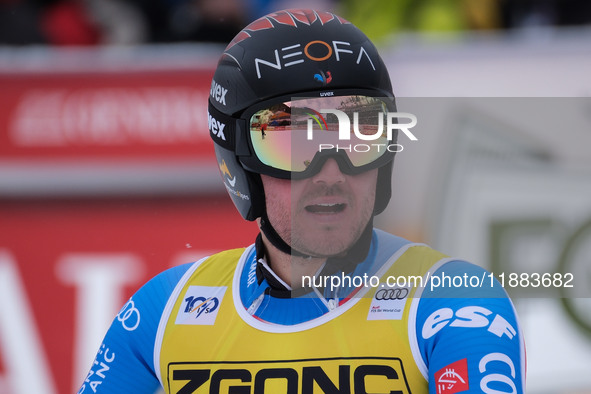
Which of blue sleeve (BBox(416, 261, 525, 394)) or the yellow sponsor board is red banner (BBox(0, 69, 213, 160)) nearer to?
the yellow sponsor board

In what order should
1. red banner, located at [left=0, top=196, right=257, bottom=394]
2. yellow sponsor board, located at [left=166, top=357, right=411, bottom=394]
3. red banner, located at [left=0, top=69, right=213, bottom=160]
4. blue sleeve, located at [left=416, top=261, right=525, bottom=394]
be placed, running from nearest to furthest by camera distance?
blue sleeve, located at [left=416, top=261, right=525, bottom=394] < yellow sponsor board, located at [left=166, top=357, right=411, bottom=394] < red banner, located at [left=0, top=196, right=257, bottom=394] < red banner, located at [left=0, top=69, right=213, bottom=160]

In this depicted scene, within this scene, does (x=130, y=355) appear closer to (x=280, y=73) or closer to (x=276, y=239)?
(x=276, y=239)

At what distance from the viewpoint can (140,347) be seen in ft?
8.78

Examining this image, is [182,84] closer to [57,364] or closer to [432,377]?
Answer: [57,364]

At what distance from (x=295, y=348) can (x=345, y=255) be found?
11.7 inches

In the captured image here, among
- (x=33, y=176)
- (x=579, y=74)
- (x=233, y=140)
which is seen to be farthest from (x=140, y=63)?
(x=233, y=140)

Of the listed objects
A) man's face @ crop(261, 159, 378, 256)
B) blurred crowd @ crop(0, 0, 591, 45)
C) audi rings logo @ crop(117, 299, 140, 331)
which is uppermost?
blurred crowd @ crop(0, 0, 591, 45)

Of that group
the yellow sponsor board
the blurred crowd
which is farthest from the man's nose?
the blurred crowd

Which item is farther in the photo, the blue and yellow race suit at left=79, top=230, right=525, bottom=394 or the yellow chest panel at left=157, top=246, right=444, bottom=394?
the yellow chest panel at left=157, top=246, right=444, bottom=394

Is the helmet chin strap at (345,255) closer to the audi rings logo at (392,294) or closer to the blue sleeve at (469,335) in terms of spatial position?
the audi rings logo at (392,294)

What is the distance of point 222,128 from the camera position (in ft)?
8.64

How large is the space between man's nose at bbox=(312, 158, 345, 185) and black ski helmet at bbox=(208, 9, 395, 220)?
0.16 meters

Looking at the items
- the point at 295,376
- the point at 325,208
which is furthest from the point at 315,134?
the point at 295,376

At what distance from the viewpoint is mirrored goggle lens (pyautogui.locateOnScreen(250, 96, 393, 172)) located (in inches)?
95.0
